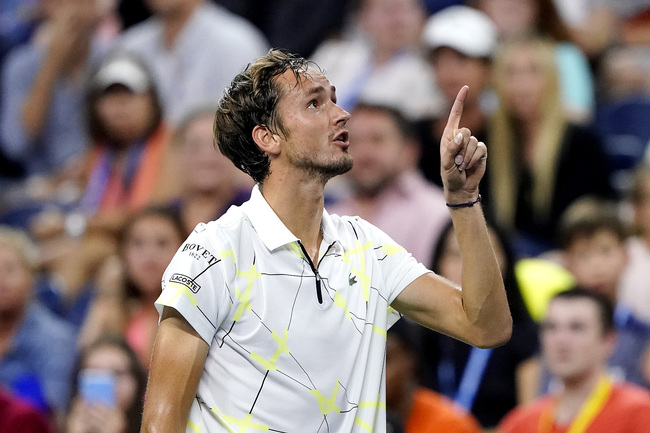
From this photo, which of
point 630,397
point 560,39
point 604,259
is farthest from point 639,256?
point 560,39

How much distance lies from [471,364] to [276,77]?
2.40 metres

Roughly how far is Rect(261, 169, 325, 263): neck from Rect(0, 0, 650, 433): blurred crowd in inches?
72.9

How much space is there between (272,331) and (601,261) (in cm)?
291

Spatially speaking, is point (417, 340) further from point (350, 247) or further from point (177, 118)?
point (177, 118)

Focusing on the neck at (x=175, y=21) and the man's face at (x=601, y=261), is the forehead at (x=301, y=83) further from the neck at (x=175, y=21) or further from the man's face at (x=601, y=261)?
the neck at (x=175, y=21)

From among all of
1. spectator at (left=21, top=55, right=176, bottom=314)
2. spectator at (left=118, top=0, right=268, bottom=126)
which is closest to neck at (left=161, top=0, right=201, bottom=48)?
spectator at (left=118, top=0, right=268, bottom=126)

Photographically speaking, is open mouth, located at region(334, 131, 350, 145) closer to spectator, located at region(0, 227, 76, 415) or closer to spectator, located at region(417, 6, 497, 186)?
spectator, located at region(0, 227, 76, 415)

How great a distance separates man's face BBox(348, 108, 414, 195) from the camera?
5.89m

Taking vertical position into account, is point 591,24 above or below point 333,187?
above

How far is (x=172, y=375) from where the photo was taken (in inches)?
108

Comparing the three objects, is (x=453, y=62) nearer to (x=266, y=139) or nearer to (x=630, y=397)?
(x=630, y=397)

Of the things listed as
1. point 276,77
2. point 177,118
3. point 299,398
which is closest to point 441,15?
point 177,118

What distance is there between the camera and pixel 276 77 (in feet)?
10.1

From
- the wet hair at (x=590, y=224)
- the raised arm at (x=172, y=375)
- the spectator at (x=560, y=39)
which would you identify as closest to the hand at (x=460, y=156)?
the raised arm at (x=172, y=375)
